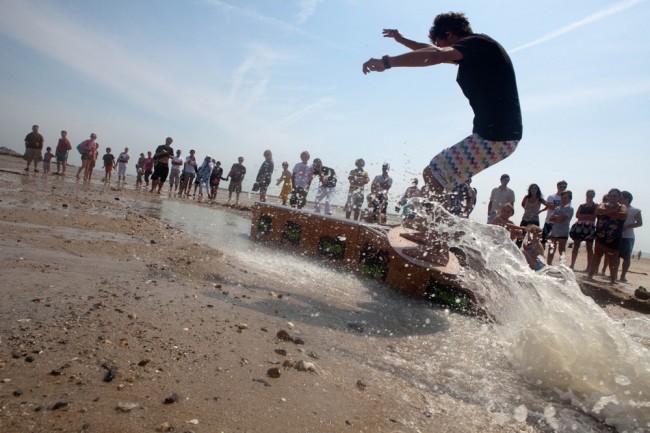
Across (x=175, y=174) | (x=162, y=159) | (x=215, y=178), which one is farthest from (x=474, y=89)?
(x=175, y=174)

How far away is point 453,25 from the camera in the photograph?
3543mm

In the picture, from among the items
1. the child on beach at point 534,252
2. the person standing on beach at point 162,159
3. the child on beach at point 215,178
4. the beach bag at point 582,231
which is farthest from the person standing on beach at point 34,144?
the beach bag at point 582,231

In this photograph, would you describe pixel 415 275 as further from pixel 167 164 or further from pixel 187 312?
pixel 167 164

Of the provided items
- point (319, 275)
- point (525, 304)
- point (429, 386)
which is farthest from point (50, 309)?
point (525, 304)

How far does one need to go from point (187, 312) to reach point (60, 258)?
1.31 meters

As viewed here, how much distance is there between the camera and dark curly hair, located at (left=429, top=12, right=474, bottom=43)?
352 centimetres

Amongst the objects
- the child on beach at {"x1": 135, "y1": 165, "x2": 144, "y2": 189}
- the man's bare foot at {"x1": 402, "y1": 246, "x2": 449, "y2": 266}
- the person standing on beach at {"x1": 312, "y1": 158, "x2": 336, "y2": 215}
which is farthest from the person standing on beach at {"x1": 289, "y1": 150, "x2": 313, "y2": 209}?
the child on beach at {"x1": 135, "y1": 165, "x2": 144, "y2": 189}

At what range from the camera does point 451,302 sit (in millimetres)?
3762

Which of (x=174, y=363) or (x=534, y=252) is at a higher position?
(x=534, y=252)

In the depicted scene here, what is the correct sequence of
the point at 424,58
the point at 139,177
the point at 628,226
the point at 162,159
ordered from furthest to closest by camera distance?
the point at 139,177 → the point at 162,159 → the point at 628,226 → the point at 424,58

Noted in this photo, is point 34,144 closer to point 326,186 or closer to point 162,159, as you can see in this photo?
point 162,159

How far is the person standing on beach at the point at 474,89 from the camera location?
318 cm

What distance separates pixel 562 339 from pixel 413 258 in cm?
152

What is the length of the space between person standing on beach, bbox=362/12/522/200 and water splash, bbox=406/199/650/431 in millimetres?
477
